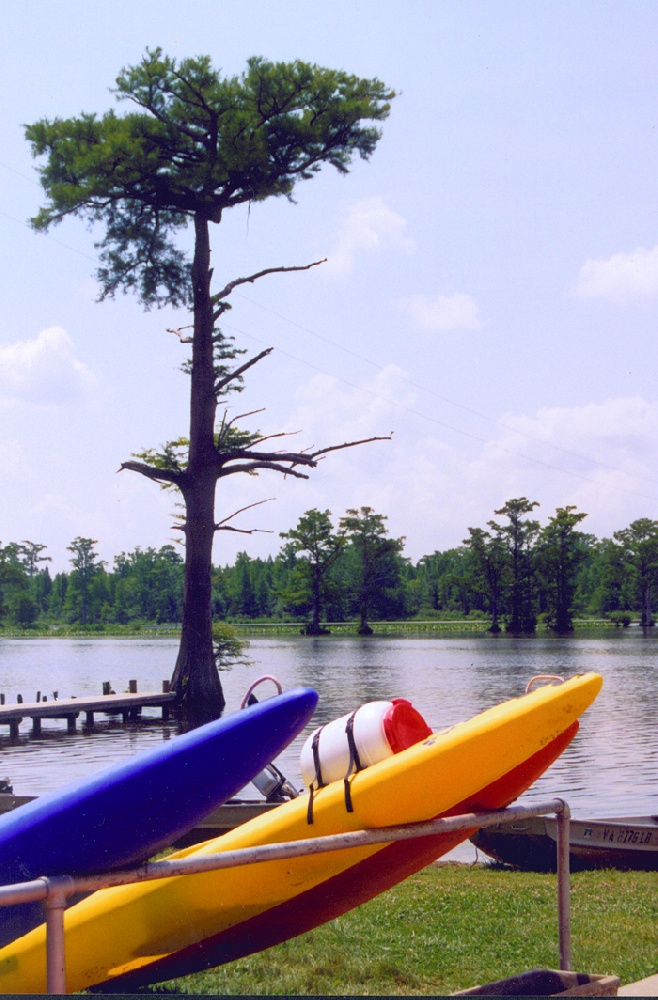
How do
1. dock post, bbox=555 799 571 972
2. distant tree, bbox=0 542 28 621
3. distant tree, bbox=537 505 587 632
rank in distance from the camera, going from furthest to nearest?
1. distant tree, bbox=0 542 28 621
2. distant tree, bbox=537 505 587 632
3. dock post, bbox=555 799 571 972

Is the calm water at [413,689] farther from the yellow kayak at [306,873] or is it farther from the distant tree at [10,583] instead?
the distant tree at [10,583]

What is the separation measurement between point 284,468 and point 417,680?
50.3 ft

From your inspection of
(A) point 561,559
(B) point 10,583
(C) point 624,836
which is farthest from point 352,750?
(B) point 10,583

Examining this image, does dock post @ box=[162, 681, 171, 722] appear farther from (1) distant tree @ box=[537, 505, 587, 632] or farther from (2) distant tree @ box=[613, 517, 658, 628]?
(2) distant tree @ box=[613, 517, 658, 628]

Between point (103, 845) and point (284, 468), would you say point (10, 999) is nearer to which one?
point (103, 845)

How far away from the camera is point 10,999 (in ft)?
12.3

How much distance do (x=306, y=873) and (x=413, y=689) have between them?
3514 centimetres

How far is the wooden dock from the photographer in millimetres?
28000

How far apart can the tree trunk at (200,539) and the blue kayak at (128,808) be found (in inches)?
1089

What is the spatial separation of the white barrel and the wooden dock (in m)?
23.7

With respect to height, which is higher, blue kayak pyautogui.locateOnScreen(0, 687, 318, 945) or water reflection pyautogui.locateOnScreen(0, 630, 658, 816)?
blue kayak pyautogui.locateOnScreen(0, 687, 318, 945)

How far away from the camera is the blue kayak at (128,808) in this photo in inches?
179

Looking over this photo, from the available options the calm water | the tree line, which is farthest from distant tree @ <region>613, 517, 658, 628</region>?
the calm water

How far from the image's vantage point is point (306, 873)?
5398mm
